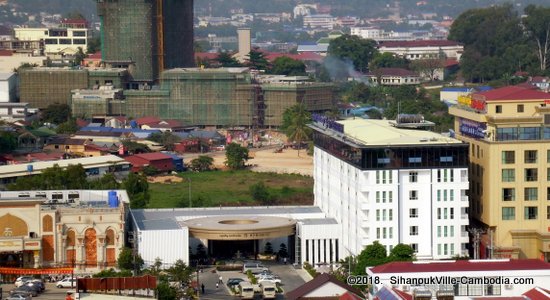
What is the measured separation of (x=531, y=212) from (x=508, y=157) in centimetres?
224

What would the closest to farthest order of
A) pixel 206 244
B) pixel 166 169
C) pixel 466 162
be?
pixel 466 162 → pixel 206 244 → pixel 166 169

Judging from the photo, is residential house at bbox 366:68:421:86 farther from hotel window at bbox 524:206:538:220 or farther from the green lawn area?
hotel window at bbox 524:206:538:220

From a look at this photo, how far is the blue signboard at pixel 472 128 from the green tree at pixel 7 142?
41294 mm

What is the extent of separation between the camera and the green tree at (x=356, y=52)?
535ft

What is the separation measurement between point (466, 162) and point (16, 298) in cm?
1836

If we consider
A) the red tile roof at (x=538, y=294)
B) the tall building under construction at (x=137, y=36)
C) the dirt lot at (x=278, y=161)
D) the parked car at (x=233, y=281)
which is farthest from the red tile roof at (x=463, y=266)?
the tall building under construction at (x=137, y=36)

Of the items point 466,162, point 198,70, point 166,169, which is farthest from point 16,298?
point 198,70

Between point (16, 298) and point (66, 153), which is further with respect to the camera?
point (66, 153)

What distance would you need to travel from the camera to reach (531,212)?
62.7 m

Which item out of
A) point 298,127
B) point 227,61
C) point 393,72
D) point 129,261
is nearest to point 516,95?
point 129,261

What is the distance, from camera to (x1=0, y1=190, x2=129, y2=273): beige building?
6200 cm

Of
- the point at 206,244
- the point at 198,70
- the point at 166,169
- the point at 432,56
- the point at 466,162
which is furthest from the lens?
the point at 432,56

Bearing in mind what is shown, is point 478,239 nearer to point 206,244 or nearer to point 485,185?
point 485,185

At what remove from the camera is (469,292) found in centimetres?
5062
